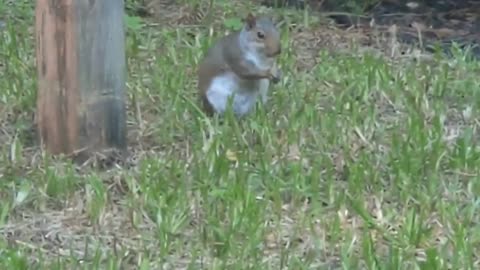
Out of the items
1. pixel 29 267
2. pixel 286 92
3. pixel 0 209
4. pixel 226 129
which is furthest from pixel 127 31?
pixel 29 267

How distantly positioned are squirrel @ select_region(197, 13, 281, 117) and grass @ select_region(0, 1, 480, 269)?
0.28ft

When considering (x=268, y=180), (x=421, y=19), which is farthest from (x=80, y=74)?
(x=421, y=19)

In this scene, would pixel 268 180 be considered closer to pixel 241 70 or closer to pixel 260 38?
pixel 241 70

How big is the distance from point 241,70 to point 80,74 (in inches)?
32.8

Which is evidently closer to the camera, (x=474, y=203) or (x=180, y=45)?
(x=474, y=203)

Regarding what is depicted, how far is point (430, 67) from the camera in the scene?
6863 millimetres

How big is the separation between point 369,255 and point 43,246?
3.55ft

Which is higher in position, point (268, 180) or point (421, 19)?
point (421, 19)

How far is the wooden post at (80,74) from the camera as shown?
520 centimetres

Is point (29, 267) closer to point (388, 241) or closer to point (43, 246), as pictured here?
point (43, 246)

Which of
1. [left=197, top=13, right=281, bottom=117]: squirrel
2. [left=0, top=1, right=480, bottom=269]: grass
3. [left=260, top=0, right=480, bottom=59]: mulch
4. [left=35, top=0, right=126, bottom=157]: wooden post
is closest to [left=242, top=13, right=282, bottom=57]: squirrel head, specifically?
[left=197, top=13, right=281, bottom=117]: squirrel

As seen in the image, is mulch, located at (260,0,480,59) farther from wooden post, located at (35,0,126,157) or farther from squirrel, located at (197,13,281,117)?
wooden post, located at (35,0,126,157)

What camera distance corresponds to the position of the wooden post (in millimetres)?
5203

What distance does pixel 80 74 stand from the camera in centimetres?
524
